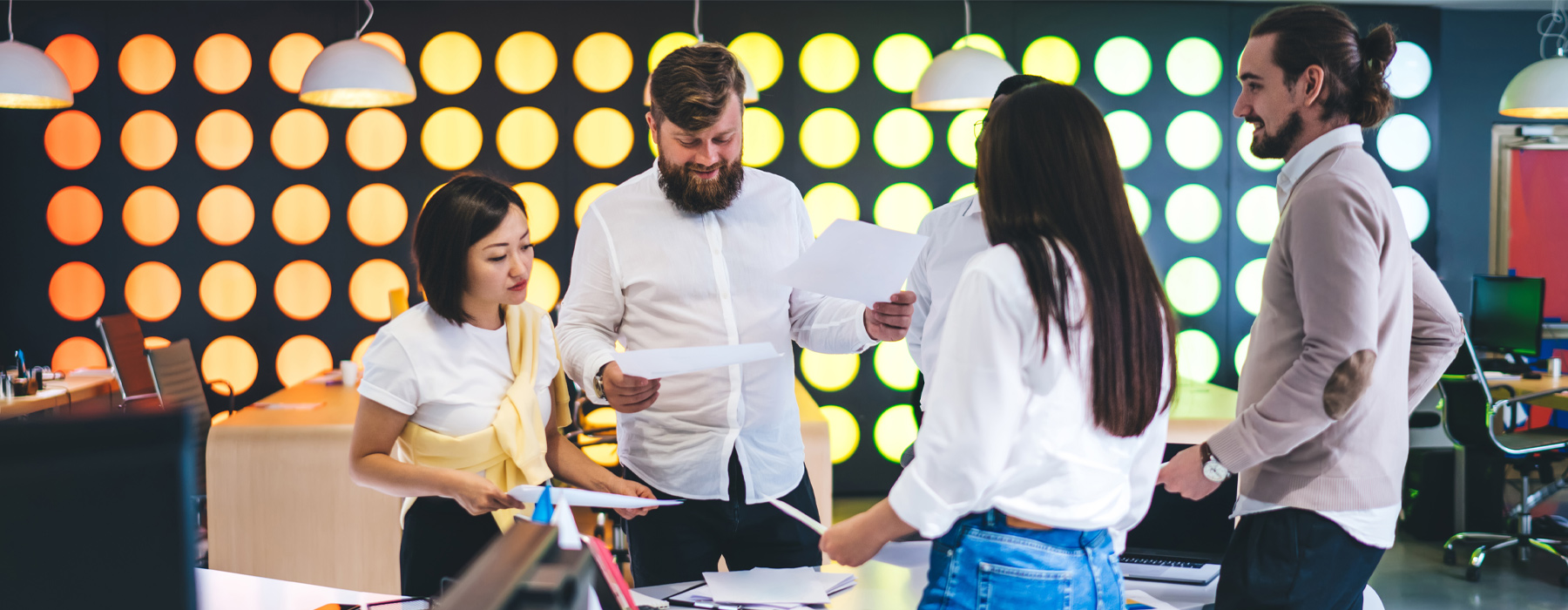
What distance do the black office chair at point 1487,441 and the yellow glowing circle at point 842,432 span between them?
9.84ft

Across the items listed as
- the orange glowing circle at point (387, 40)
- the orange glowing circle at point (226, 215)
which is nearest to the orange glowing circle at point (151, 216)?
the orange glowing circle at point (226, 215)

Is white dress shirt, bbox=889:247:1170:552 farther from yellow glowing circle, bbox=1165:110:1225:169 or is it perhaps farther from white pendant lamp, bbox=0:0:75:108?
yellow glowing circle, bbox=1165:110:1225:169

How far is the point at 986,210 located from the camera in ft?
4.06

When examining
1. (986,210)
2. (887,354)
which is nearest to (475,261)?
(986,210)

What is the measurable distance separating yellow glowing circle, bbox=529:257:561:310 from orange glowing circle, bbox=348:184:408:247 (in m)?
0.83

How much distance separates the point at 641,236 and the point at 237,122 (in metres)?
4.68

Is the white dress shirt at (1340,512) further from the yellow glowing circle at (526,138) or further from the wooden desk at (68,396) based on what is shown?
the yellow glowing circle at (526,138)

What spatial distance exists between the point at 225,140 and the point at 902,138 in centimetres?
397

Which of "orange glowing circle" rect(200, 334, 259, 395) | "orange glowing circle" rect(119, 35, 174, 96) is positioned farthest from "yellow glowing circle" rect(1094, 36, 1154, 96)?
"orange glowing circle" rect(119, 35, 174, 96)

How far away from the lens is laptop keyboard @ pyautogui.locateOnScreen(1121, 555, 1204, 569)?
197 cm

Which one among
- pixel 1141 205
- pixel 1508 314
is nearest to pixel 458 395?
pixel 1141 205

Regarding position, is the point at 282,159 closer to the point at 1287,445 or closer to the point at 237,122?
the point at 237,122

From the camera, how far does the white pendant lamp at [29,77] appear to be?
13.2ft

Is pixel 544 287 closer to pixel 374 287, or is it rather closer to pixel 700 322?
pixel 374 287
